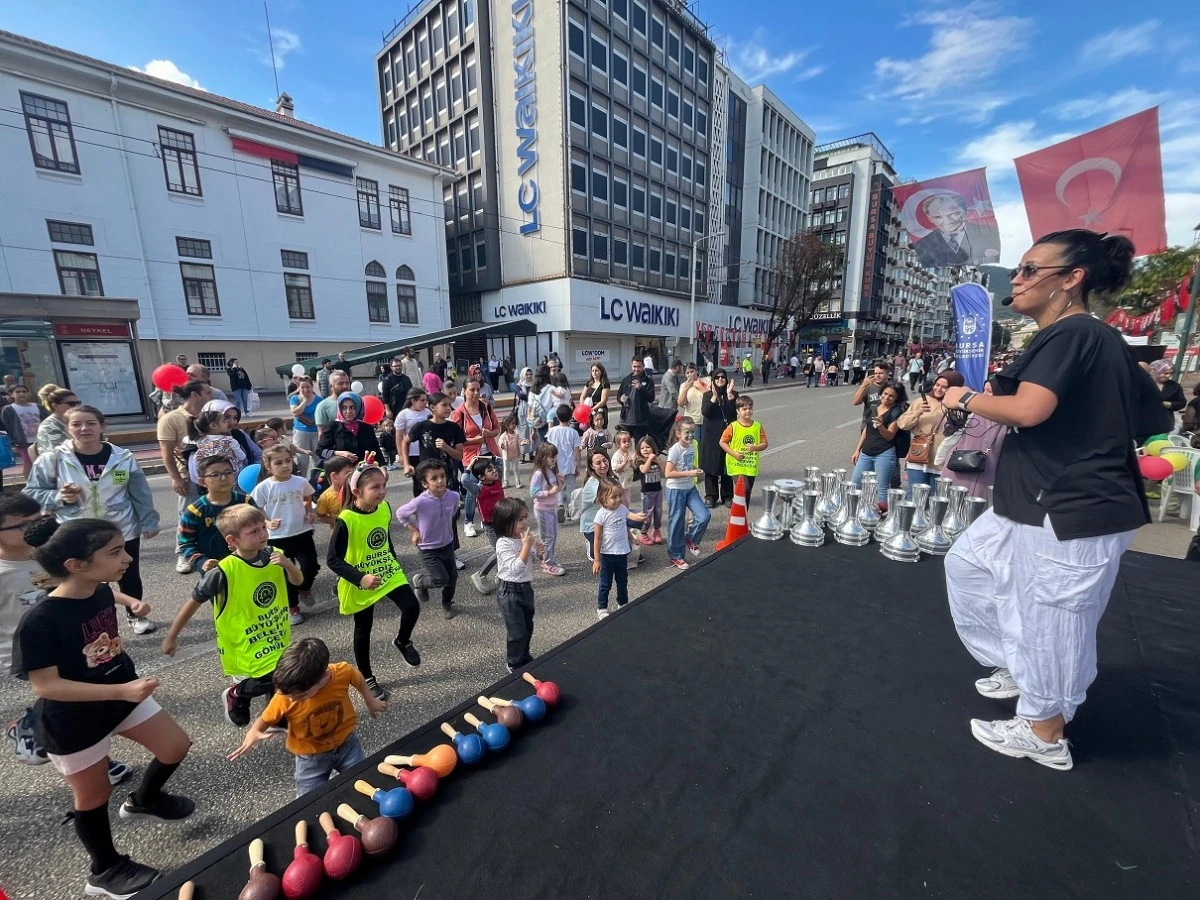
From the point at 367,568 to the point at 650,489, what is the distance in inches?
125

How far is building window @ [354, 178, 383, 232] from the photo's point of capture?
24.0 metres

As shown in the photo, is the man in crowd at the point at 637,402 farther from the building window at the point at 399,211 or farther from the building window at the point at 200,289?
the building window at the point at 399,211

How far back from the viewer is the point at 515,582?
3291mm

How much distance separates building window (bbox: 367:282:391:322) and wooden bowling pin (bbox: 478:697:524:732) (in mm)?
26558

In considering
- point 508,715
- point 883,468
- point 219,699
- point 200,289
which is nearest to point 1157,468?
point 883,468

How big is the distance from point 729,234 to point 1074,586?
4197cm

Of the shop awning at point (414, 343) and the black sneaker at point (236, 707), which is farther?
the shop awning at point (414, 343)

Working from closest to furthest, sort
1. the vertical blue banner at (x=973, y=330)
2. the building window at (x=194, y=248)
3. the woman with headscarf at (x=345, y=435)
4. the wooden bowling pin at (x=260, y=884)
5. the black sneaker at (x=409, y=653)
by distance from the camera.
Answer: the wooden bowling pin at (x=260, y=884) → the black sneaker at (x=409, y=653) → the woman with headscarf at (x=345, y=435) → the vertical blue banner at (x=973, y=330) → the building window at (x=194, y=248)

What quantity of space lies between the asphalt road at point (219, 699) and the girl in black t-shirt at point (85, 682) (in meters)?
0.24

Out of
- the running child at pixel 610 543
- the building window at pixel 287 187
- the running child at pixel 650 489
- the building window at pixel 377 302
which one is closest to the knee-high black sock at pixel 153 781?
the running child at pixel 610 543

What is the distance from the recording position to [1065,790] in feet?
5.56

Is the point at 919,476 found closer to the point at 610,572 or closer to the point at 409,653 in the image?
the point at 610,572

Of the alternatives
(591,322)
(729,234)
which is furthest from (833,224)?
(591,322)

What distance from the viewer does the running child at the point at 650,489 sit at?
537 centimetres
